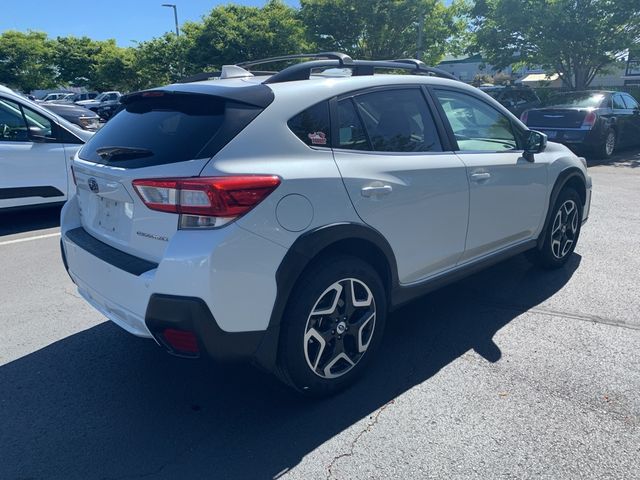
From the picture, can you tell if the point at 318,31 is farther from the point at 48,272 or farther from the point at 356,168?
the point at 356,168

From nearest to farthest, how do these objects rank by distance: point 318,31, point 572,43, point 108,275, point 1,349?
point 108,275, point 1,349, point 572,43, point 318,31

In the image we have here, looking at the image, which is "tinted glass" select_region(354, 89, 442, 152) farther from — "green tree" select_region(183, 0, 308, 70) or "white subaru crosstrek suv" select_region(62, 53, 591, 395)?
"green tree" select_region(183, 0, 308, 70)

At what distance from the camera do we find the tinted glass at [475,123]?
3.75m

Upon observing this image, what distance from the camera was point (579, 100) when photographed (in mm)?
12125

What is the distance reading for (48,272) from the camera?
200 inches

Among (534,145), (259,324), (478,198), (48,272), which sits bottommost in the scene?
(48,272)

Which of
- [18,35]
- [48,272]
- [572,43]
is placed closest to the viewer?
[48,272]

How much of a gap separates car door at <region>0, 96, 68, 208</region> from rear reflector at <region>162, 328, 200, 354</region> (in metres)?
4.99

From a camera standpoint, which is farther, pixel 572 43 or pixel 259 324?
pixel 572 43

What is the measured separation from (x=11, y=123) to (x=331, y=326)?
5.57 metres

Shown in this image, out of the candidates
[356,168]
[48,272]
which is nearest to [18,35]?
[48,272]

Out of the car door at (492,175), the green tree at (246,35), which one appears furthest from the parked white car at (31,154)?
the green tree at (246,35)

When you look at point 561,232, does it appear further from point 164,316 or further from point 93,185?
point 93,185

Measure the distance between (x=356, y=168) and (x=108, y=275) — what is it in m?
1.41
